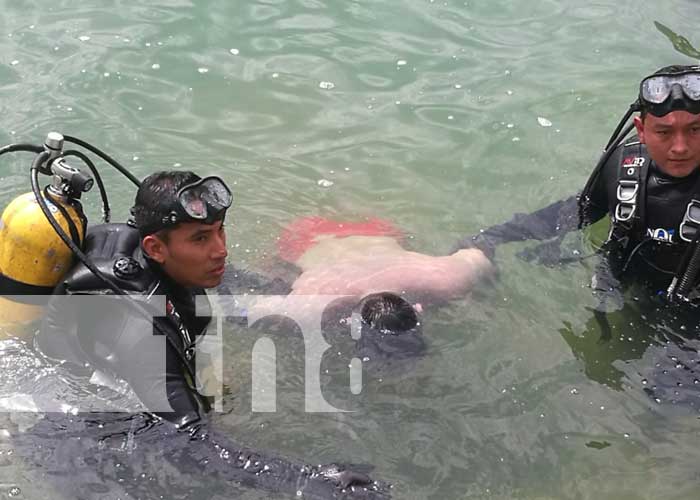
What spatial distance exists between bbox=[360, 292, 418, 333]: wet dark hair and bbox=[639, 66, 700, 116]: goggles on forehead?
1822mm

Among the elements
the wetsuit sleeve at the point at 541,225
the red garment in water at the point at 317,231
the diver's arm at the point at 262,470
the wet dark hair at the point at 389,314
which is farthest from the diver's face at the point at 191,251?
the wetsuit sleeve at the point at 541,225

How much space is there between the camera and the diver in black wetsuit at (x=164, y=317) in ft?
11.7

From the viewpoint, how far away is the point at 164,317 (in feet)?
12.1

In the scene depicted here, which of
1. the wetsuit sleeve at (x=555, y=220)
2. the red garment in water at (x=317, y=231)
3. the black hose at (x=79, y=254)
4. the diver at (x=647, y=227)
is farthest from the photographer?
the red garment in water at (x=317, y=231)

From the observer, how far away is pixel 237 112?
23.4 feet

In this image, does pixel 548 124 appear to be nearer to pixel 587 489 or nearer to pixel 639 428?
pixel 639 428

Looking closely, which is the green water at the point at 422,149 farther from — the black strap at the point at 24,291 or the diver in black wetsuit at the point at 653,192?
the black strap at the point at 24,291

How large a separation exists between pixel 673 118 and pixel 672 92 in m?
0.14

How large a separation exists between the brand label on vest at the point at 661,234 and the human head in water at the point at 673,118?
1.10 feet

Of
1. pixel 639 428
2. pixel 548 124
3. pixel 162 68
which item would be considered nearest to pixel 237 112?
pixel 162 68

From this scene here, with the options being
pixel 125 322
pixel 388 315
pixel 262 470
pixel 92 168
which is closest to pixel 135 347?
pixel 125 322

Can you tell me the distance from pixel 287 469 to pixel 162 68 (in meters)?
4.93

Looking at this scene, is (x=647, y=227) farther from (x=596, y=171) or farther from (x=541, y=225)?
(x=541, y=225)

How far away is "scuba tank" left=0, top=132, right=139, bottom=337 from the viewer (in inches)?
141
